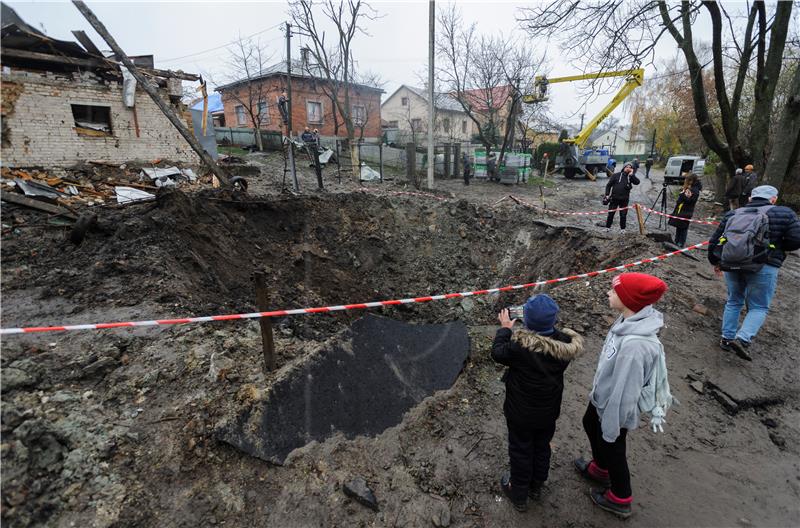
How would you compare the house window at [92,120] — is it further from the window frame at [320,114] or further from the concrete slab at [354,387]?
the window frame at [320,114]

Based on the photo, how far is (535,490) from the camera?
2691mm

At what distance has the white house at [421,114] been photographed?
4038 cm

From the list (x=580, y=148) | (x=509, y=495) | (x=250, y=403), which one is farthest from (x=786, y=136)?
(x=250, y=403)

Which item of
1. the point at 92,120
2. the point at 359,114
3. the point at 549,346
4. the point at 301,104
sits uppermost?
the point at 301,104

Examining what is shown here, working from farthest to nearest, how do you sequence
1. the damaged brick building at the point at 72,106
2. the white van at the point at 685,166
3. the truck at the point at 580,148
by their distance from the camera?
the white van at the point at 685,166, the truck at the point at 580,148, the damaged brick building at the point at 72,106

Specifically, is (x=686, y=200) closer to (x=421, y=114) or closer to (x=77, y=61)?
(x=77, y=61)

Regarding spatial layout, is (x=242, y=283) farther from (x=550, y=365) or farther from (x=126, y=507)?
(x=550, y=365)

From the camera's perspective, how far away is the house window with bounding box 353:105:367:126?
31770 mm

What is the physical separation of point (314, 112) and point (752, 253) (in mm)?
31614

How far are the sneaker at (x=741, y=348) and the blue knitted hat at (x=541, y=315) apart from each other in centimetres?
354

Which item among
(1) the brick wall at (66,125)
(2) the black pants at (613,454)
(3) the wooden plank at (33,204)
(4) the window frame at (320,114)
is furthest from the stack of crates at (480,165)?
(2) the black pants at (613,454)

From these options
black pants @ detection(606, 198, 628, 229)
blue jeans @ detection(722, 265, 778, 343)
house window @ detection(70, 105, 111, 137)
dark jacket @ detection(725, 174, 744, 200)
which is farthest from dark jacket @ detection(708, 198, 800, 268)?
house window @ detection(70, 105, 111, 137)

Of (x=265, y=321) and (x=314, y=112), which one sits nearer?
(x=265, y=321)

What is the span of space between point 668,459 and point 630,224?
9.28 metres
